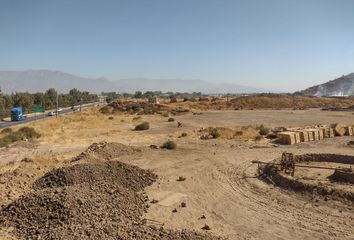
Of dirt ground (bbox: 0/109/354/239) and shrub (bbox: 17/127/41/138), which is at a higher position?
dirt ground (bbox: 0/109/354/239)

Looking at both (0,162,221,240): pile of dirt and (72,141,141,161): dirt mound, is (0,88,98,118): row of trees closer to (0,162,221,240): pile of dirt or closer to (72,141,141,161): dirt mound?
(72,141,141,161): dirt mound

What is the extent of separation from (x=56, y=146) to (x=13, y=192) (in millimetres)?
15970

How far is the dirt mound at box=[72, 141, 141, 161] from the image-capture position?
2392cm

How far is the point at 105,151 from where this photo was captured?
25.2m

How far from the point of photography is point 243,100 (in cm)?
10319

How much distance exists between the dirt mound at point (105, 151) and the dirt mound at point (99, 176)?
5.20 metres

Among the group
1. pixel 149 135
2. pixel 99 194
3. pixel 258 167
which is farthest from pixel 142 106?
pixel 99 194

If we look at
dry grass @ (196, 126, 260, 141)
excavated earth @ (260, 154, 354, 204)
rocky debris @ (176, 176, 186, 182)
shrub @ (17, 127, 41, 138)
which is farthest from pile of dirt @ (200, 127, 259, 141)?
shrub @ (17, 127, 41, 138)

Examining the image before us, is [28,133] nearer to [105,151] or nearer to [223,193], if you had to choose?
[105,151]

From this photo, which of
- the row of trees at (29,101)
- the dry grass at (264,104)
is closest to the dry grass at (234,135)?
the dry grass at (264,104)

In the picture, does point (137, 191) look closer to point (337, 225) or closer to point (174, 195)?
point (174, 195)

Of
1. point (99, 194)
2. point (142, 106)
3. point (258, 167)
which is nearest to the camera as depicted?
point (99, 194)

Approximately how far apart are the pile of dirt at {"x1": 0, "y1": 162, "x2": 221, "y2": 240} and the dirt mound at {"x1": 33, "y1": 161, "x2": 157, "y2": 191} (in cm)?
38

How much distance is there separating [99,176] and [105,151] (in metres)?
7.94
